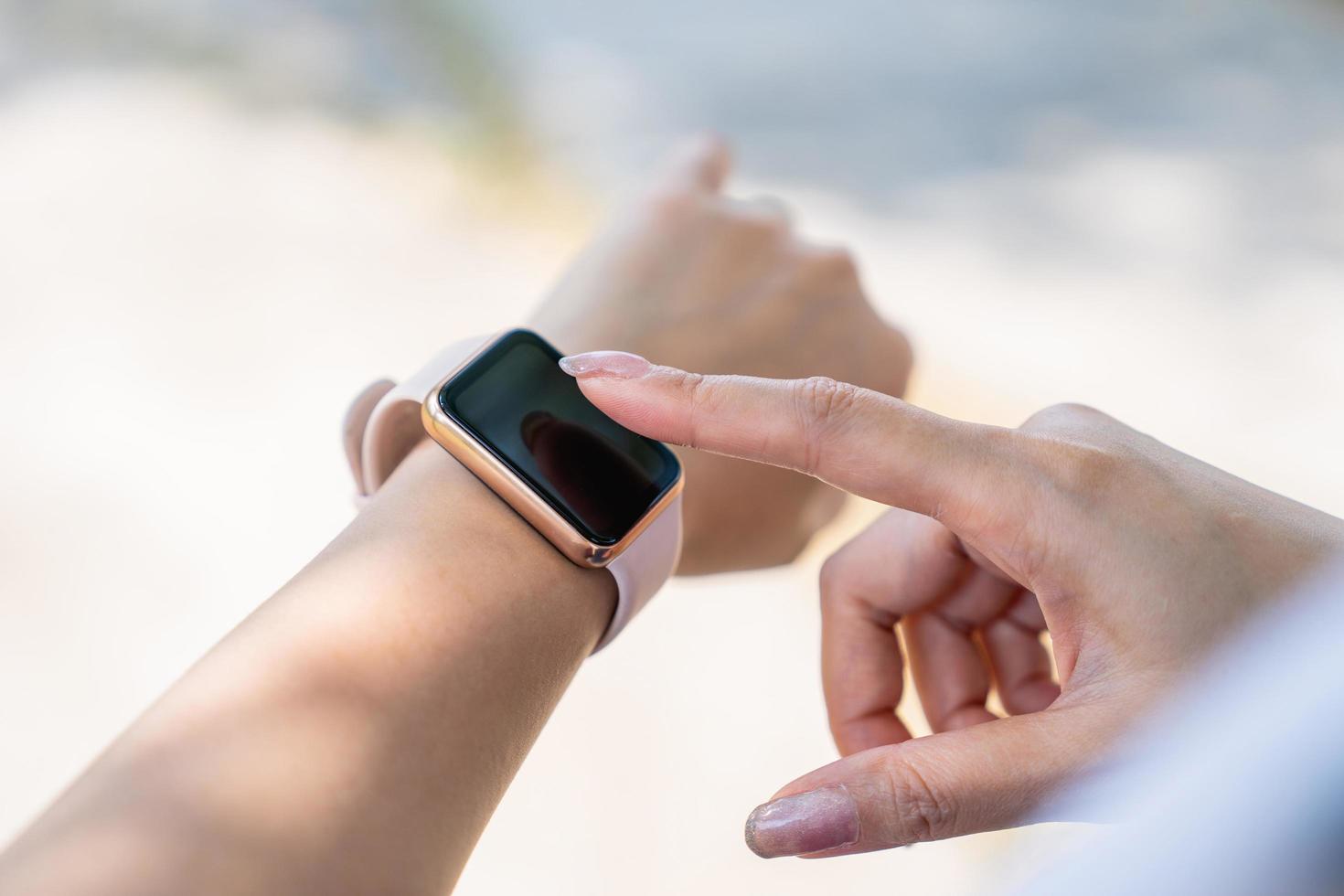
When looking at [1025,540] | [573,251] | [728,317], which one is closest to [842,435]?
[1025,540]

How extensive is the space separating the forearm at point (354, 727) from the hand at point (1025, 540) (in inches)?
6.6

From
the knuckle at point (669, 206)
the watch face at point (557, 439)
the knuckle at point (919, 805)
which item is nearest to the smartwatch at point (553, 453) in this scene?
the watch face at point (557, 439)

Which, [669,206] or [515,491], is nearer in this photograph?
[515,491]

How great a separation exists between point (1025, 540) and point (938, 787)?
0.16m

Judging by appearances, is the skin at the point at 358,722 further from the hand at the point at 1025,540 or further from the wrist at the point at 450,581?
the hand at the point at 1025,540

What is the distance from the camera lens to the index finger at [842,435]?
0.65 meters

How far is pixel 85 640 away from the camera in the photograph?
1.08m

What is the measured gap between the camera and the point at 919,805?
24.0 inches

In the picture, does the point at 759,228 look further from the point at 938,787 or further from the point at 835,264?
the point at 938,787

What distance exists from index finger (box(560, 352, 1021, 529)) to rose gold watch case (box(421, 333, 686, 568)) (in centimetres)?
11

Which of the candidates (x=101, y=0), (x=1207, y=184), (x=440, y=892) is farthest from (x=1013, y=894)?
(x=101, y=0)

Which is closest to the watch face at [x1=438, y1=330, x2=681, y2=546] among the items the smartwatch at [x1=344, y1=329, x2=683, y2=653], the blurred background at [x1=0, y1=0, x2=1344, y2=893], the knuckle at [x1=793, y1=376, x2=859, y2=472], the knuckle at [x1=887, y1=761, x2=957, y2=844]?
the smartwatch at [x1=344, y1=329, x2=683, y2=653]

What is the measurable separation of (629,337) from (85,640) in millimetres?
658

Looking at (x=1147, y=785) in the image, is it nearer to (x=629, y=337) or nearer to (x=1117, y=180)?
(x=629, y=337)
